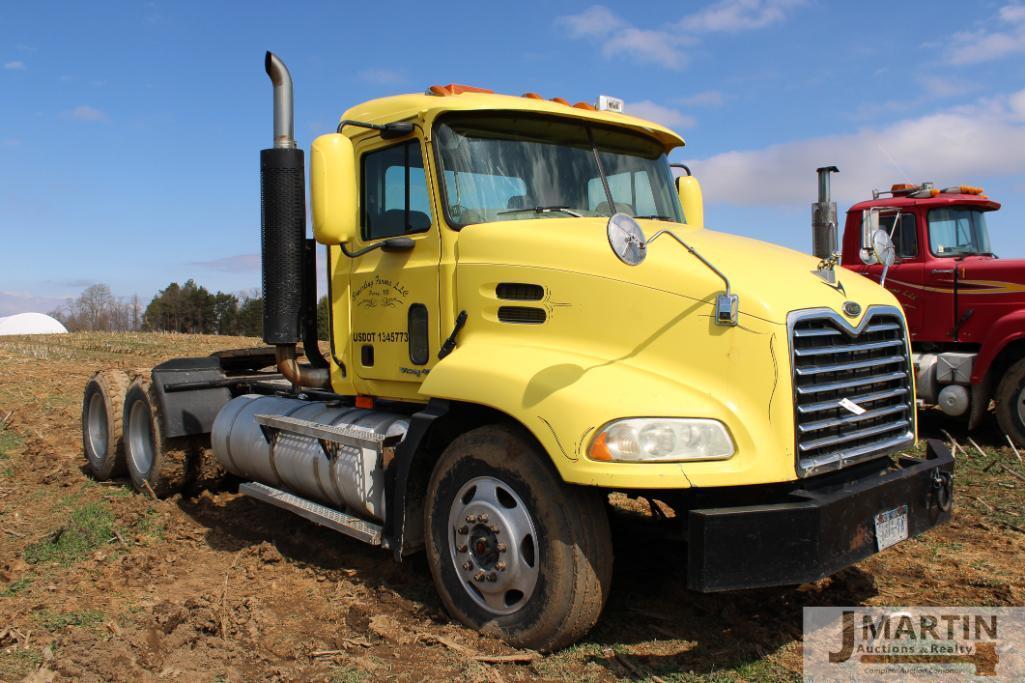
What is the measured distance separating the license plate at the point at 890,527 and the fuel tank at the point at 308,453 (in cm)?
259

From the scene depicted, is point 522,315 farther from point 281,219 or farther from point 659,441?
point 281,219

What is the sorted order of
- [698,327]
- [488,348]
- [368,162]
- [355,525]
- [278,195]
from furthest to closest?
[278,195] < [368,162] < [355,525] < [488,348] < [698,327]

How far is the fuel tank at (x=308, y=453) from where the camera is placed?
499 centimetres

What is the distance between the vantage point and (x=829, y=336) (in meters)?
3.97

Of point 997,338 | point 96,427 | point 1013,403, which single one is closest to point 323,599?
point 96,427

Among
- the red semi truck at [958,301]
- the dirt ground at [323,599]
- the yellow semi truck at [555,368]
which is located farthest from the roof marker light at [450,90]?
the red semi truck at [958,301]

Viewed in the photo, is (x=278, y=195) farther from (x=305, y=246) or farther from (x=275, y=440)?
(x=275, y=440)

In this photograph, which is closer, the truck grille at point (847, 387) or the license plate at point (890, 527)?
the truck grille at point (847, 387)

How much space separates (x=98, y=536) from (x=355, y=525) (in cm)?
232

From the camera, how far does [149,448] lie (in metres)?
7.55

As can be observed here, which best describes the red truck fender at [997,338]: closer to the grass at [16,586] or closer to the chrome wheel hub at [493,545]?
the chrome wheel hub at [493,545]

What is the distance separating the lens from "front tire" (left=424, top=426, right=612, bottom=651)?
12.6ft

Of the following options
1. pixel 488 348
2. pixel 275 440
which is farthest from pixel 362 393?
pixel 488 348

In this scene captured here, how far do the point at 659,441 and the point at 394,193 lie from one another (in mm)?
2460
